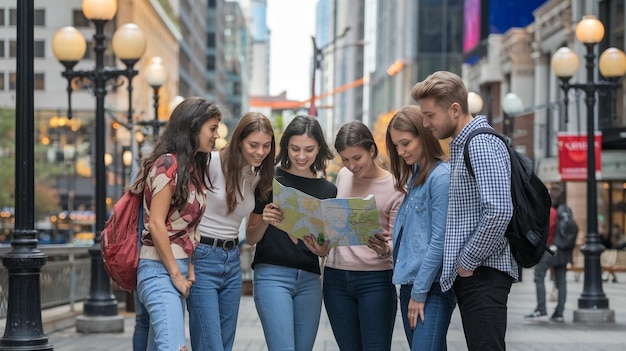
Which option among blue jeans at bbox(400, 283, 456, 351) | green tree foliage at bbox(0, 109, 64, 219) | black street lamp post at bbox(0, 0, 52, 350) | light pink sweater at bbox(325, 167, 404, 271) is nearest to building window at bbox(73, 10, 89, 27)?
green tree foliage at bbox(0, 109, 64, 219)

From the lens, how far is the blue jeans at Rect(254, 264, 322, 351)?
25.4 feet

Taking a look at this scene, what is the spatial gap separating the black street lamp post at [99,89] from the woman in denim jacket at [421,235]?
10525 millimetres

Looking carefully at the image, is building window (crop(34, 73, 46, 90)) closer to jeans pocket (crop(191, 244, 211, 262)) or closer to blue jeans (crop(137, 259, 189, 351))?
jeans pocket (crop(191, 244, 211, 262))

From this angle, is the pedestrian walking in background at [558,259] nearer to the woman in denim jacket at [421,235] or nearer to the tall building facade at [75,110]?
the woman in denim jacket at [421,235]

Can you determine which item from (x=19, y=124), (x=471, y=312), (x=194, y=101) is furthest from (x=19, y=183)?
(x=471, y=312)

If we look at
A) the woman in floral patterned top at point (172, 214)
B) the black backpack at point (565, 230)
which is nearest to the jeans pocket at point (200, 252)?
the woman in floral patterned top at point (172, 214)

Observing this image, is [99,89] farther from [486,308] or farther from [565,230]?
[486,308]

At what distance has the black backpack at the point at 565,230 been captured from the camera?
19766 mm

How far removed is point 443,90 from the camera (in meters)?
6.61

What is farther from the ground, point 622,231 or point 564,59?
point 564,59

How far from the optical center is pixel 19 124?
36.3 feet

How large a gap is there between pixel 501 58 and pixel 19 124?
52.9 meters

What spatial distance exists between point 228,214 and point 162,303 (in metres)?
1.01

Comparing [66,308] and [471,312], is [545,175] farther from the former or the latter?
[471,312]
